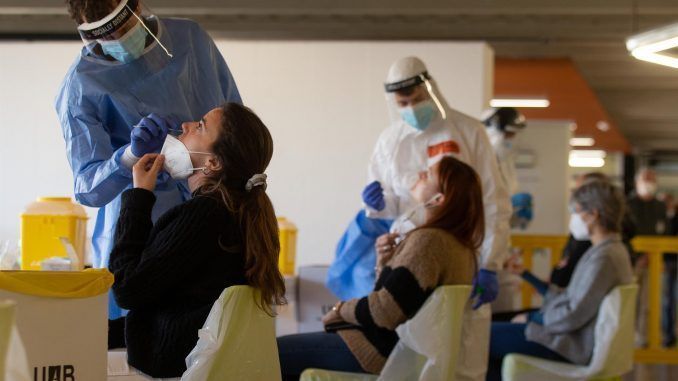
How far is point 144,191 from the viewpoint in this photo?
204cm

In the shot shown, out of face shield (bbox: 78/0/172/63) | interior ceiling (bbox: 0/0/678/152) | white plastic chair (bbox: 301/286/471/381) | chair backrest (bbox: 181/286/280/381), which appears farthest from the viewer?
interior ceiling (bbox: 0/0/678/152)

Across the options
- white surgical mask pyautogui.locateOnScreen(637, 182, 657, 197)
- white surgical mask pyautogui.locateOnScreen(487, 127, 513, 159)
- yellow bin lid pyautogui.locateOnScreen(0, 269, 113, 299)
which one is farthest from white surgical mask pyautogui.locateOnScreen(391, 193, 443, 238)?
white surgical mask pyautogui.locateOnScreen(637, 182, 657, 197)

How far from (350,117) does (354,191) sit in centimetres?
46

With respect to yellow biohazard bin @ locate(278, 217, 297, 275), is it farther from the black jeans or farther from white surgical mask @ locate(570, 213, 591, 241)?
the black jeans

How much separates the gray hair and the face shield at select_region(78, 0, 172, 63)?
204 cm

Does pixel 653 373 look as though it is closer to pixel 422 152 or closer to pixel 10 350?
pixel 422 152

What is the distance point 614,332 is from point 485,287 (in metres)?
0.46

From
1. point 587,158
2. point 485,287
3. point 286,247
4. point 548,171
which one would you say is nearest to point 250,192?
point 485,287

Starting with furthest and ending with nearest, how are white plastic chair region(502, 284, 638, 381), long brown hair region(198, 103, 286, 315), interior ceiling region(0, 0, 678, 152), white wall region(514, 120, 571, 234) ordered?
white wall region(514, 120, 571, 234) < interior ceiling region(0, 0, 678, 152) < white plastic chair region(502, 284, 638, 381) < long brown hair region(198, 103, 286, 315)

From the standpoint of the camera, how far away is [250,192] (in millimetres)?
2096

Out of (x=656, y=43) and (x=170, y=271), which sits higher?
(x=656, y=43)

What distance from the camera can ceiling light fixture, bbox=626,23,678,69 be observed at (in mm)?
4770

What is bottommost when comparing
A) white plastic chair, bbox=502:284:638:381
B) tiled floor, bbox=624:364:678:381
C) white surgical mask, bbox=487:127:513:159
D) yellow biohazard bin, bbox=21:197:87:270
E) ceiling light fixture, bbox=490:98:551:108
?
tiled floor, bbox=624:364:678:381

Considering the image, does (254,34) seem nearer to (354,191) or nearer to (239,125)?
(354,191)
